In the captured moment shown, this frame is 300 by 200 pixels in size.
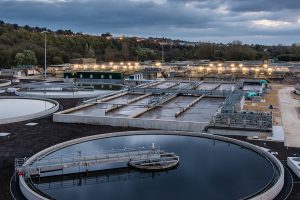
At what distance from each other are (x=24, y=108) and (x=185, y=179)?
2005 centimetres

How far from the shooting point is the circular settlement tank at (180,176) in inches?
565

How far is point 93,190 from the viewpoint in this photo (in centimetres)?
1479

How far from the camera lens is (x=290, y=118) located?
29531 millimetres

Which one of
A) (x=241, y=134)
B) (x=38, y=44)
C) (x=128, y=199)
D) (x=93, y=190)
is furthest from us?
(x=38, y=44)

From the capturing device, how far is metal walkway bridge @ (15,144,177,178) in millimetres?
16078

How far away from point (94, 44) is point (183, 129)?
94.0 metres

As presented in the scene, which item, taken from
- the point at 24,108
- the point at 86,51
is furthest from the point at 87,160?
the point at 86,51

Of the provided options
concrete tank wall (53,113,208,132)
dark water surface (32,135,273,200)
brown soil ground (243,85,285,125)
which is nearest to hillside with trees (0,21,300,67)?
brown soil ground (243,85,285,125)

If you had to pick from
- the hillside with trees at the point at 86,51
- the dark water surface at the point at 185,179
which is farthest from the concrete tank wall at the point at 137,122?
the hillside with trees at the point at 86,51

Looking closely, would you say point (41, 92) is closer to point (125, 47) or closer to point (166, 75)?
point (166, 75)

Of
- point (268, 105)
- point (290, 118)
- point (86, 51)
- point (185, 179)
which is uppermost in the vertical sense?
point (86, 51)

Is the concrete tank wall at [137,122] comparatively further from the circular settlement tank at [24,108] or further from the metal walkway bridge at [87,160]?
the metal walkway bridge at [87,160]

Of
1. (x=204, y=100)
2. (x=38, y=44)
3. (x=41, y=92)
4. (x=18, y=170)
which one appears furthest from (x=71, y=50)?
(x=18, y=170)

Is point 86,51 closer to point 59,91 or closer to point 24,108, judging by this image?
point 59,91
